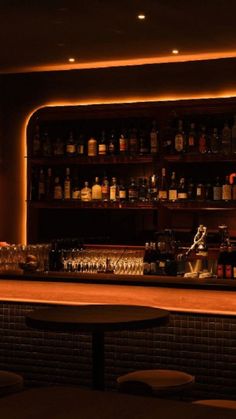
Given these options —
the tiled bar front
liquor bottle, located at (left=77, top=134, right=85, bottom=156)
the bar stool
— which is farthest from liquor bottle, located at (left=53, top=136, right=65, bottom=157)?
the bar stool

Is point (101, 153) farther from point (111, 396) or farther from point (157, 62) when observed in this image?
point (111, 396)

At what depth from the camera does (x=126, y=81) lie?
7.79 metres

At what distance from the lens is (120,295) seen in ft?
17.0

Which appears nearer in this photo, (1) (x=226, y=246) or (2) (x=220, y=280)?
(2) (x=220, y=280)

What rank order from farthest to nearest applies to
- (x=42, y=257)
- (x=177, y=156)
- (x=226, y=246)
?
(x=177, y=156)
(x=42, y=257)
(x=226, y=246)

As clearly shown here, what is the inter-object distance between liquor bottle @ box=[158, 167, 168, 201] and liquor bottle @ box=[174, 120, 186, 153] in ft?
0.82

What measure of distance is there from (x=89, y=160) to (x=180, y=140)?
991mm

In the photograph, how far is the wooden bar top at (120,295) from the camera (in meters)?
4.87

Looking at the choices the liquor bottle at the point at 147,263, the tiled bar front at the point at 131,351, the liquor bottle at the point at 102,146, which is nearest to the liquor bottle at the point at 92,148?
the liquor bottle at the point at 102,146

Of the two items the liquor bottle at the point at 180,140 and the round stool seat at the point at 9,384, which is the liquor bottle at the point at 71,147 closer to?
the liquor bottle at the point at 180,140

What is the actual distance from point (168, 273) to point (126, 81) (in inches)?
119

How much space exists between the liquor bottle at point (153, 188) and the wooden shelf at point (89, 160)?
0.17m

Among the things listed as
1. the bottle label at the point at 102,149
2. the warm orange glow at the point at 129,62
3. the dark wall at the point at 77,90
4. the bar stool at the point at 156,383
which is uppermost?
the warm orange glow at the point at 129,62

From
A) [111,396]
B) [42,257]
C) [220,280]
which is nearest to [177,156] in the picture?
[42,257]
